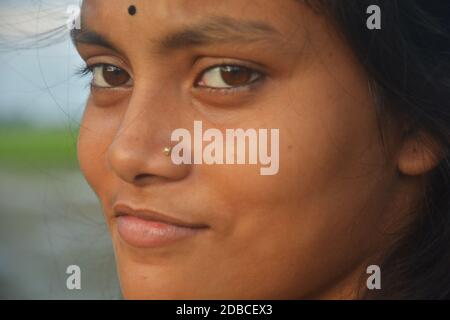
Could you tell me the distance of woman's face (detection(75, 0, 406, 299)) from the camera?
1.40 m

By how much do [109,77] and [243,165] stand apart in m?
0.35

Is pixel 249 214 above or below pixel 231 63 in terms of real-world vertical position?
below

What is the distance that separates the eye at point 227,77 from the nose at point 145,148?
0.31 ft

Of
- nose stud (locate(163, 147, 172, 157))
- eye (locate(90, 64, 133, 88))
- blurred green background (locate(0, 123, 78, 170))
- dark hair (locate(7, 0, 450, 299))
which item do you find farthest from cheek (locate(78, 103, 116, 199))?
blurred green background (locate(0, 123, 78, 170))

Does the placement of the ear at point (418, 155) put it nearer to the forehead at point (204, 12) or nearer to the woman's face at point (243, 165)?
the woman's face at point (243, 165)

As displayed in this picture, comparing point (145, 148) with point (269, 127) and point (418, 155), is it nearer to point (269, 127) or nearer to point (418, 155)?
point (269, 127)

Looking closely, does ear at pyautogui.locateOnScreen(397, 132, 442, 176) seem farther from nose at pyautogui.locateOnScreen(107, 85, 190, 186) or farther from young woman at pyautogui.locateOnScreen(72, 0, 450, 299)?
nose at pyautogui.locateOnScreen(107, 85, 190, 186)

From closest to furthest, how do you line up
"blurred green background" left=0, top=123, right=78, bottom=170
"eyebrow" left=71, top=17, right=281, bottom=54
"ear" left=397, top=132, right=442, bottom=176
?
"eyebrow" left=71, top=17, right=281, bottom=54, "ear" left=397, top=132, right=442, bottom=176, "blurred green background" left=0, top=123, right=78, bottom=170

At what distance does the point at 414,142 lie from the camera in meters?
1.53

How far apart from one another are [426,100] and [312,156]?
263 millimetres

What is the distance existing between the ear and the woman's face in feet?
0.13

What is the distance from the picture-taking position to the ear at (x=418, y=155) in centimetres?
152

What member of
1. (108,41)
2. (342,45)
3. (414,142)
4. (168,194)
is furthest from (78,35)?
(414,142)

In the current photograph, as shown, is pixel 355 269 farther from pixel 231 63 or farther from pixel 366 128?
pixel 231 63
